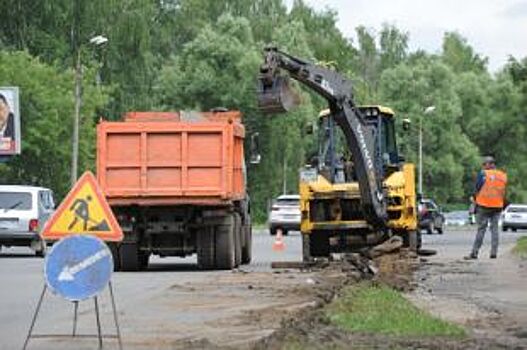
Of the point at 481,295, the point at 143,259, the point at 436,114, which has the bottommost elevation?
the point at 481,295

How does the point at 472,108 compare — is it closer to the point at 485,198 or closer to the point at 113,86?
the point at 113,86

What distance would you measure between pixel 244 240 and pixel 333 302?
11191 mm

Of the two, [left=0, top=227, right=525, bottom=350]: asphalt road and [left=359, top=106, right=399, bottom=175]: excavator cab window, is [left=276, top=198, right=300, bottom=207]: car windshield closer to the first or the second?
[left=359, top=106, right=399, bottom=175]: excavator cab window

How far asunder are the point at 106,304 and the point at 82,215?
4.56 metres

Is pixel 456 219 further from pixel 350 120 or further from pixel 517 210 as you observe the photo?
pixel 350 120

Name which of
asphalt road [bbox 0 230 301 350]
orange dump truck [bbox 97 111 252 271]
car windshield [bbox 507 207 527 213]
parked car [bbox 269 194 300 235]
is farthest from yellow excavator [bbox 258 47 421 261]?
car windshield [bbox 507 207 527 213]

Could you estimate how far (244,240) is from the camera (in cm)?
2564

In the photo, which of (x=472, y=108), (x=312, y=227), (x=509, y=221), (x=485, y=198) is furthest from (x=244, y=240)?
(x=472, y=108)

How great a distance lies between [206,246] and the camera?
23.1 meters

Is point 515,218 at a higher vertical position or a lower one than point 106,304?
higher

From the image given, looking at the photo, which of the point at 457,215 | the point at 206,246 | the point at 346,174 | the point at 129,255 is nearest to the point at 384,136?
the point at 346,174

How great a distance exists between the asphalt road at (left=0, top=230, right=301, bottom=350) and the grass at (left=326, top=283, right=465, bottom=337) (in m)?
1.58

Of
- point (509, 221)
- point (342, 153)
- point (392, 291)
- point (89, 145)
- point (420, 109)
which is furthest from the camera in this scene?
point (420, 109)

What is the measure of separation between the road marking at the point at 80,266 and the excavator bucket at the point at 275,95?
963 cm
